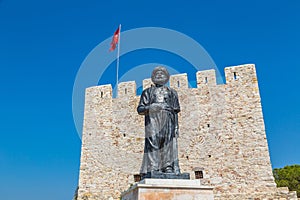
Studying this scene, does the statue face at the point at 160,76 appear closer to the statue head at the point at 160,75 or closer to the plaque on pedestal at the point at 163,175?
the statue head at the point at 160,75

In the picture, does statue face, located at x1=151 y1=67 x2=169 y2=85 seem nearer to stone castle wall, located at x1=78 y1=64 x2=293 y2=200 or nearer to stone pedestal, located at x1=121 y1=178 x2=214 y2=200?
stone pedestal, located at x1=121 y1=178 x2=214 y2=200

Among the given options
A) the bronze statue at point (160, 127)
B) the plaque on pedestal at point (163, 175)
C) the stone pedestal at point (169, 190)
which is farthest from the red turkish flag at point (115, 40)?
the stone pedestal at point (169, 190)

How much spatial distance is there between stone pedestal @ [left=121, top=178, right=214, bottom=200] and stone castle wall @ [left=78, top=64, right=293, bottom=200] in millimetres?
9692

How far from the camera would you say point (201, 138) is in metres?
14.0

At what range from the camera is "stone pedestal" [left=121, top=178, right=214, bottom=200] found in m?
3.60

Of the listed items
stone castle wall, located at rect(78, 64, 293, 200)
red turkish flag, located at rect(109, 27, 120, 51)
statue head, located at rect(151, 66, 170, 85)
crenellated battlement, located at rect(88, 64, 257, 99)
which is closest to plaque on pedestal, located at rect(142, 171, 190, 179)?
statue head, located at rect(151, 66, 170, 85)

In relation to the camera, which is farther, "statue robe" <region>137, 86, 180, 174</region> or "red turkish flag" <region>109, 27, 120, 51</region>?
"red turkish flag" <region>109, 27, 120, 51</region>

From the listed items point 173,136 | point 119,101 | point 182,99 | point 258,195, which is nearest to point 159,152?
point 173,136

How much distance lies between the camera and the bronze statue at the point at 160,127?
4.20 metres

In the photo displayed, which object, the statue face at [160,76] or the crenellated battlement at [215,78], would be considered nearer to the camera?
the statue face at [160,76]

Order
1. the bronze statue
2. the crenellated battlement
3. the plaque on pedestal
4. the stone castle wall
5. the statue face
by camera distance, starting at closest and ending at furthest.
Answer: the plaque on pedestal
the bronze statue
the statue face
the stone castle wall
the crenellated battlement

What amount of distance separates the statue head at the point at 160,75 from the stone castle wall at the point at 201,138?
9.63 m

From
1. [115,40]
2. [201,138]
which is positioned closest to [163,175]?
[201,138]

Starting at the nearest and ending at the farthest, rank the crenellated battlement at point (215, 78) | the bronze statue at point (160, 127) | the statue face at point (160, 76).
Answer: the bronze statue at point (160, 127) → the statue face at point (160, 76) → the crenellated battlement at point (215, 78)
